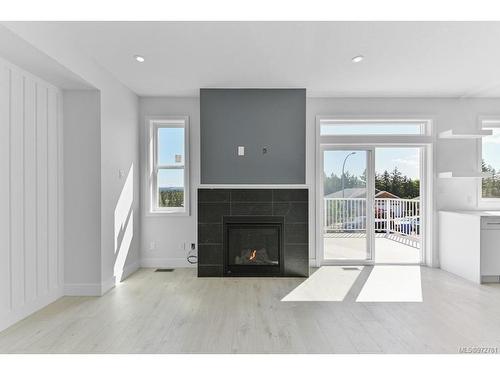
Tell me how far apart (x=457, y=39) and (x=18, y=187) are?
13.8 feet

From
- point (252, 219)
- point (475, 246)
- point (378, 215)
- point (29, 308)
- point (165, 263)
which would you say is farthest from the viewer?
point (378, 215)

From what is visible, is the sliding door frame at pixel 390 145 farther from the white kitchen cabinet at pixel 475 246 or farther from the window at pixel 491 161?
the window at pixel 491 161

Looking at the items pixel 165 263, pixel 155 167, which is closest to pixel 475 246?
pixel 165 263

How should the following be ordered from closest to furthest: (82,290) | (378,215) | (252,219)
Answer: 1. (82,290)
2. (252,219)
3. (378,215)

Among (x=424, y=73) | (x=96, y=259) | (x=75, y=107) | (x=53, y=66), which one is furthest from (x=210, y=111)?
(x=424, y=73)

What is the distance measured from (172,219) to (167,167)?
2.61 feet

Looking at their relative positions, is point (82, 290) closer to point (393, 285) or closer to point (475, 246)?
point (393, 285)

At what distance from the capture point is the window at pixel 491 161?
490 cm

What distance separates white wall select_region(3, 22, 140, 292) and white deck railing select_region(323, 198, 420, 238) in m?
2.89

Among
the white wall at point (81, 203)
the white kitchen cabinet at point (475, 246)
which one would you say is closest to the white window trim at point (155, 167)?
the white wall at point (81, 203)

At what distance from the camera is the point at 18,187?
9.43 ft

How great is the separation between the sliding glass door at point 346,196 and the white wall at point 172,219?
1.97 metres

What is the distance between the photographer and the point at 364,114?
4.83m

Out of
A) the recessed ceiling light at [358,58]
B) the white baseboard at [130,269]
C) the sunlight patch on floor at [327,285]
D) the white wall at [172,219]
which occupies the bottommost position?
the sunlight patch on floor at [327,285]
